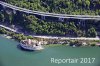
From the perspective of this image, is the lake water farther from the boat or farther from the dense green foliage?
the dense green foliage

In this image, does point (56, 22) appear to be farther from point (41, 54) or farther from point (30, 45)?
point (41, 54)

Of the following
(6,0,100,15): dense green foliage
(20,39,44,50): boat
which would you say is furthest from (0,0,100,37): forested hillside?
(20,39,44,50): boat

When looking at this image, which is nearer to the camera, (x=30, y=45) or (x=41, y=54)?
(x=41, y=54)

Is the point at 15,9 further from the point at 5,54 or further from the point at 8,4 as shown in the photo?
the point at 5,54

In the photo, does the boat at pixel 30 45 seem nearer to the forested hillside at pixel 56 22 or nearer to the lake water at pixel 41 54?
the lake water at pixel 41 54

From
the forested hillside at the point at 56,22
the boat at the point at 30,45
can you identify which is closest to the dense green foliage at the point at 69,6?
the forested hillside at the point at 56,22

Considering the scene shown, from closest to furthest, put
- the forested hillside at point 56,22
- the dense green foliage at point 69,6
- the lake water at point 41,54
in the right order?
1. the lake water at point 41,54
2. the forested hillside at point 56,22
3. the dense green foliage at point 69,6

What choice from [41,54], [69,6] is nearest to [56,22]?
[69,6]

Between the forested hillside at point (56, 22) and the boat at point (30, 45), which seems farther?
the forested hillside at point (56, 22)

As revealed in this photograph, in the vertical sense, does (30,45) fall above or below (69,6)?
below
